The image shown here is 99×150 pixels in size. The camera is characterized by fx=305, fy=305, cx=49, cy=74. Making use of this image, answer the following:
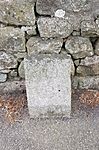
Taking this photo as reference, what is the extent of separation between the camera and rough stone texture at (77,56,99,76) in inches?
144

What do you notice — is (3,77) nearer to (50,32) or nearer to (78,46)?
(50,32)

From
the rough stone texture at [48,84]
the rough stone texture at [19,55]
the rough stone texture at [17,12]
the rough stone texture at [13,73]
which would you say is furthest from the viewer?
the rough stone texture at [13,73]

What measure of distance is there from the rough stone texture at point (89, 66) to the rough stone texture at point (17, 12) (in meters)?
0.80

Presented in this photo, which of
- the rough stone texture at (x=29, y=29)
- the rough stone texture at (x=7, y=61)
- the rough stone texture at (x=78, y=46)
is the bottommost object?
the rough stone texture at (x=7, y=61)

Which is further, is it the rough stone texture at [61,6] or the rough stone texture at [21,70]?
the rough stone texture at [21,70]

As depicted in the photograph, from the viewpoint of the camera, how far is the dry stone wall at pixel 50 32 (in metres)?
3.33

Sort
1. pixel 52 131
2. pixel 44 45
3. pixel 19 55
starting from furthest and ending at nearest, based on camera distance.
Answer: pixel 19 55
pixel 44 45
pixel 52 131

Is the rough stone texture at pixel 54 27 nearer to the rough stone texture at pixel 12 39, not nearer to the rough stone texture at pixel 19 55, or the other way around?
the rough stone texture at pixel 12 39

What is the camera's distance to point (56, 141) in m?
3.25

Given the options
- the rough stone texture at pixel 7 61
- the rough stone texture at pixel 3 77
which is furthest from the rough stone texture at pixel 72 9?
the rough stone texture at pixel 3 77

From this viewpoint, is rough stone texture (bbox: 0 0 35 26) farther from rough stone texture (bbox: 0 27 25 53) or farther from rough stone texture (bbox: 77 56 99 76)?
rough stone texture (bbox: 77 56 99 76)

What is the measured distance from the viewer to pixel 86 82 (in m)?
3.83

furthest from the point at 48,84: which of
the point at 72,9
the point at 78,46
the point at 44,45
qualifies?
the point at 72,9

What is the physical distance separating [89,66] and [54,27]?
0.67 m
